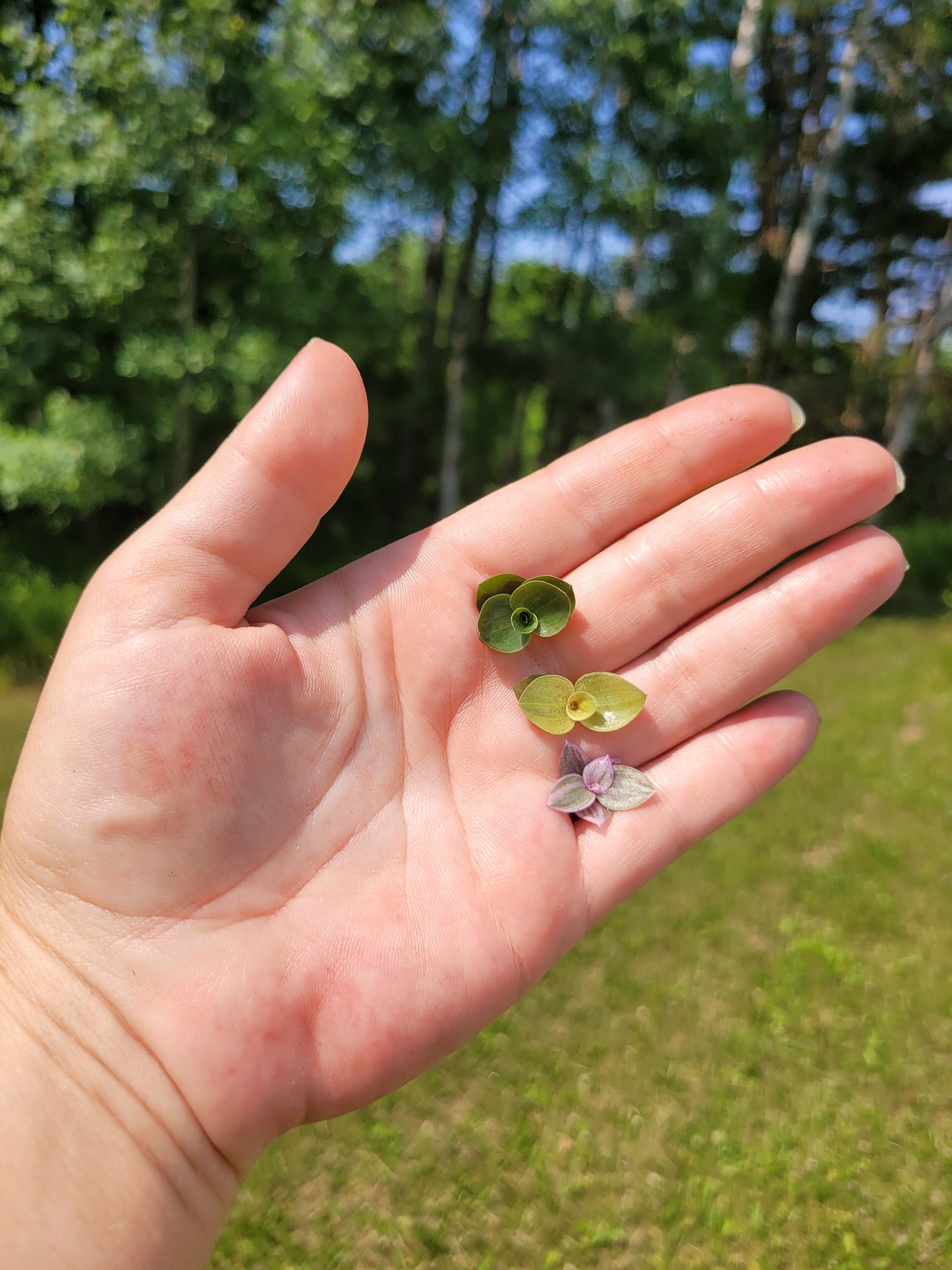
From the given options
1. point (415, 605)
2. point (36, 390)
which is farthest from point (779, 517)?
point (36, 390)

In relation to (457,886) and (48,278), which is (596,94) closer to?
(48,278)

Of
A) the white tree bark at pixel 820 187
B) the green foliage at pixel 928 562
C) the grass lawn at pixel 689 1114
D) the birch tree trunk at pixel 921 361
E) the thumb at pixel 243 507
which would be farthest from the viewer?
the green foliage at pixel 928 562

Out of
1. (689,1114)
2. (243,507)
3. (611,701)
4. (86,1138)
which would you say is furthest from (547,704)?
(689,1114)

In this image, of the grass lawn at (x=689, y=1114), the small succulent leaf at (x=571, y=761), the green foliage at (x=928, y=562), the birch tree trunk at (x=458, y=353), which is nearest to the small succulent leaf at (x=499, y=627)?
the small succulent leaf at (x=571, y=761)

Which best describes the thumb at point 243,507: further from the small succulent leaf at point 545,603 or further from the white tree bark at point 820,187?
the white tree bark at point 820,187

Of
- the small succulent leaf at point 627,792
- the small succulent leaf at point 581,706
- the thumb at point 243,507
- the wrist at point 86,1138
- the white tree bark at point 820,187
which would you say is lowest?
the wrist at point 86,1138

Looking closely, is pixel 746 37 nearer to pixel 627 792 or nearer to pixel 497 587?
pixel 497 587

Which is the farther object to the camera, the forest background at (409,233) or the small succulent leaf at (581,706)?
the forest background at (409,233)
